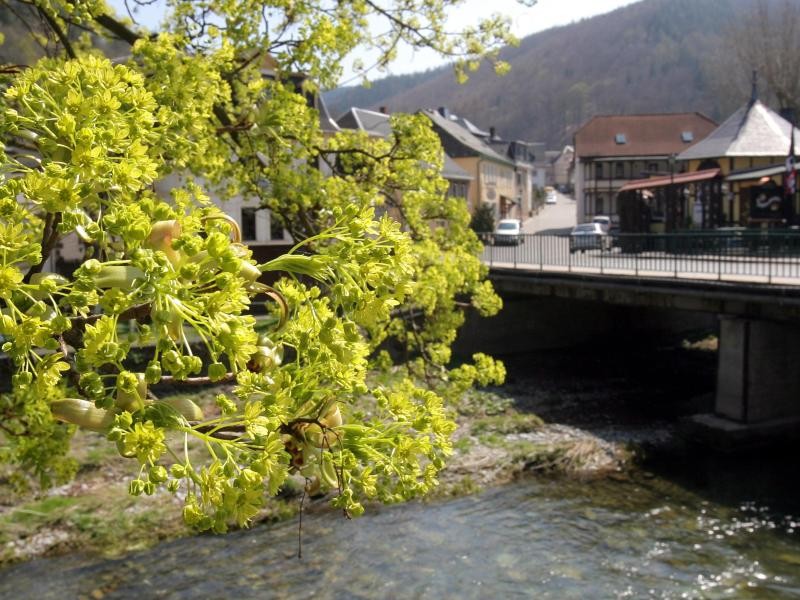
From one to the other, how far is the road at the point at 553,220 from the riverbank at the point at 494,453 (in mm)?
56324

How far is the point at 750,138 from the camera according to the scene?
6469 centimetres

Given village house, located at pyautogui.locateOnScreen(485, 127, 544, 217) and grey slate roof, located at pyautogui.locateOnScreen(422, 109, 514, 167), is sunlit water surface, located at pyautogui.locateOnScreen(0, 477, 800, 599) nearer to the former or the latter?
grey slate roof, located at pyautogui.locateOnScreen(422, 109, 514, 167)

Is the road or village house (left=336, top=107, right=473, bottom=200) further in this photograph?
the road

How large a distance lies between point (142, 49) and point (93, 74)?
352cm

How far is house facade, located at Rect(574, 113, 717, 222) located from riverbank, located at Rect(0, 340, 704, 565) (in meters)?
63.8

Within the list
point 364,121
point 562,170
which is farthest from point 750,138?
point 562,170

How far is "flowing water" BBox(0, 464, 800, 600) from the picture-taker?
1310 centimetres

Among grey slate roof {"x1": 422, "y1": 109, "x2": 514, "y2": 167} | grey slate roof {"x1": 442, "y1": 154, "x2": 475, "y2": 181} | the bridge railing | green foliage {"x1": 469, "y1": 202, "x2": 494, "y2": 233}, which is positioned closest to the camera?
the bridge railing

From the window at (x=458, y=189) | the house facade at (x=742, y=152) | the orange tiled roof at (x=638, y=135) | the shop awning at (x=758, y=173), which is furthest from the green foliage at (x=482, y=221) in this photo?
the orange tiled roof at (x=638, y=135)

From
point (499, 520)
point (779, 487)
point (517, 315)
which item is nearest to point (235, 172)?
point (499, 520)

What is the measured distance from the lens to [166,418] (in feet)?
9.36

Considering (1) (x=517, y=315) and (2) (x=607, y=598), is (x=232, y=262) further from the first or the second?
(1) (x=517, y=315)

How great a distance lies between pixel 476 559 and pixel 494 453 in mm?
7084

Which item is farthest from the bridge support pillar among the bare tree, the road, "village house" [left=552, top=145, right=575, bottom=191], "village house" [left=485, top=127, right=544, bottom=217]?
"village house" [left=552, top=145, right=575, bottom=191]
